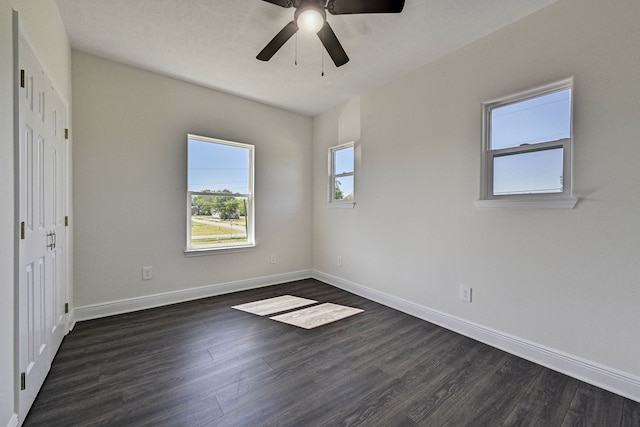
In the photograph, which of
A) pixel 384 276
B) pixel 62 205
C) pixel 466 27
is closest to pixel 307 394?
pixel 384 276

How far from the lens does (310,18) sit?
5.75 feet

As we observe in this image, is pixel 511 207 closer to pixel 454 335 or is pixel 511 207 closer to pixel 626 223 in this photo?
pixel 626 223

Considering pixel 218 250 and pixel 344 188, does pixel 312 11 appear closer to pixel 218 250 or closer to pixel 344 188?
pixel 344 188

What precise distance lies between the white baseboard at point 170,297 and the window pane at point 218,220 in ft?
1.94

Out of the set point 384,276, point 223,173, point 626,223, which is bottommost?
point 384,276

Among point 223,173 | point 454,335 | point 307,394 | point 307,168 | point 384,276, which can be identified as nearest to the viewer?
point 307,394

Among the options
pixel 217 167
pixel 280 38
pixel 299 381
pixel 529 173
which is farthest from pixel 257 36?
pixel 299 381

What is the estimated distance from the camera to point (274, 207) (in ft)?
13.5

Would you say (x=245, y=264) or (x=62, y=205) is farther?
(x=245, y=264)

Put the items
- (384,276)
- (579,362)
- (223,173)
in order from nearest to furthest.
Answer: (579,362)
(384,276)
(223,173)

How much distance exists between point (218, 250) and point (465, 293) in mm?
2952

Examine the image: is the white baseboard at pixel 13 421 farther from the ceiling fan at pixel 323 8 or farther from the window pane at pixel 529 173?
the window pane at pixel 529 173

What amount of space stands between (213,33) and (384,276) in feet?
10.2

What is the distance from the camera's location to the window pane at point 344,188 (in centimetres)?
392
